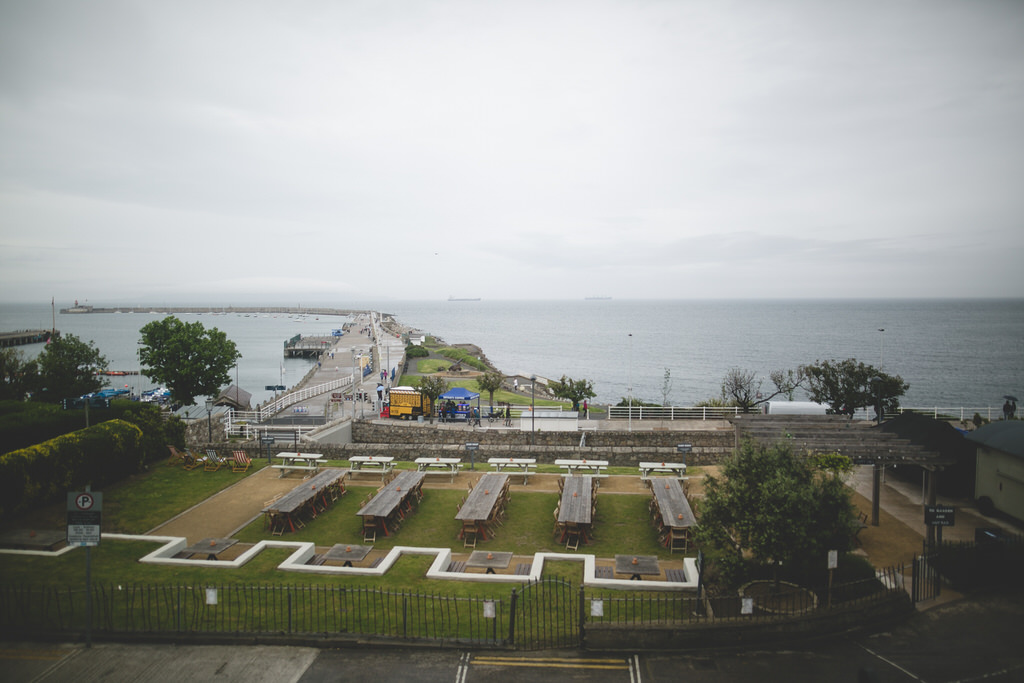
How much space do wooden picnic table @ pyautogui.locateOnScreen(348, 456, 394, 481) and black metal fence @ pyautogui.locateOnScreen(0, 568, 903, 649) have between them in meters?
8.30

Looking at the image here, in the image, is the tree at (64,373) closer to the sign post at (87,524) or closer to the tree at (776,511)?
the sign post at (87,524)

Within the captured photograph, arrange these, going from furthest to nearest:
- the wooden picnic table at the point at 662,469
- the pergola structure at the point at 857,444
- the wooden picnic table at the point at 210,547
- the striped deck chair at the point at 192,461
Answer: the striped deck chair at the point at 192,461
the wooden picnic table at the point at 662,469
the pergola structure at the point at 857,444
the wooden picnic table at the point at 210,547

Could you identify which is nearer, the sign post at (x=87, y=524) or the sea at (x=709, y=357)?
the sign post at (x=87, y=524)

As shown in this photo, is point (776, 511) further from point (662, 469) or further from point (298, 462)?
point (298, 462)

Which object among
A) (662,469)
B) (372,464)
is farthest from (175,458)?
(662,469)

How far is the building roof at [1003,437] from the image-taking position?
13062 mm

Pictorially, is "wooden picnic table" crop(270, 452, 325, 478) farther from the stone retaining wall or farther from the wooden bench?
the wooden bench

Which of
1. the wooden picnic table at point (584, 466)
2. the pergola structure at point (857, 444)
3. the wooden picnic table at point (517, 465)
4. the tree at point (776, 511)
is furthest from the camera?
the wooden picnic table at point (584, 466)

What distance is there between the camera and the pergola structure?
1202 cm

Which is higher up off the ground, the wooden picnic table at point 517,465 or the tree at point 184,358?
the tree at point 184,358

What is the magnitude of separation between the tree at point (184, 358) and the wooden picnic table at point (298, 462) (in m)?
19.3

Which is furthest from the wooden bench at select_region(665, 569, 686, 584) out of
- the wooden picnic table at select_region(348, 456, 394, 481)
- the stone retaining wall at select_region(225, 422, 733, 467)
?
the wooden picnic table at select_region(348, 456, 394, 481)

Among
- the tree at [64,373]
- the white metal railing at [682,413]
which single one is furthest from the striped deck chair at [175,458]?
the tree at [64,373]

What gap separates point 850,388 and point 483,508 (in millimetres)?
24038
